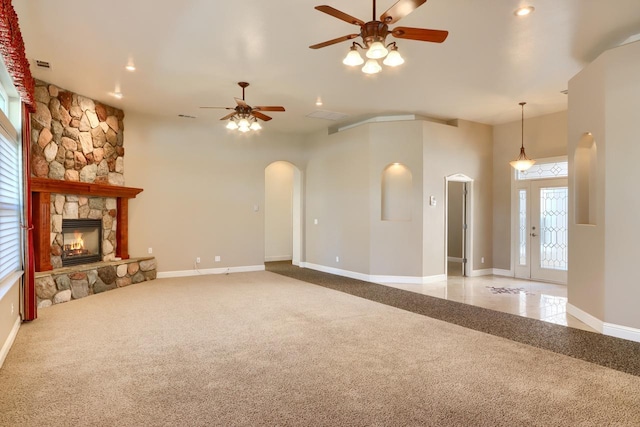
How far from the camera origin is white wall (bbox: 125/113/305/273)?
7.41 m

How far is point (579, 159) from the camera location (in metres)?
4.94

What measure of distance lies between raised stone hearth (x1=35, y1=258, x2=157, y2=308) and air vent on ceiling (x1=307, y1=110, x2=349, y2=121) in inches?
166

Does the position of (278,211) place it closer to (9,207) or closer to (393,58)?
(9,207)

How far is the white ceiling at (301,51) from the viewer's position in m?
3.62

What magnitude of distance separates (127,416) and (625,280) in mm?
4834

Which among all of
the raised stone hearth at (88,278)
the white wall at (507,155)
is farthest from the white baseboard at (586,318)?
the raised stone hearth at (88,278)

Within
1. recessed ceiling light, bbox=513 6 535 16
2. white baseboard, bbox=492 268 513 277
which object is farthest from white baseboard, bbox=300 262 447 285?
recessed ceiling light, bbox=513 6 535 16

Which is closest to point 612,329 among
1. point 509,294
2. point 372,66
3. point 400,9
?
point 509,294

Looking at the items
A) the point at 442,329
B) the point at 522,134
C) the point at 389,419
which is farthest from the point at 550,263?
the point at 389,419

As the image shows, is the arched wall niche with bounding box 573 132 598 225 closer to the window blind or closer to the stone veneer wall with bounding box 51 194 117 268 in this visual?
the window blind

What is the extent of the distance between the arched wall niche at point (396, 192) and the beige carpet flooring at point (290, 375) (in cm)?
313

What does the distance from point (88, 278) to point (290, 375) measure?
456 cm

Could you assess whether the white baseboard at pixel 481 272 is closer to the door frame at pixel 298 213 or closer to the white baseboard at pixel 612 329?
the white baseboard at pixel 612 329

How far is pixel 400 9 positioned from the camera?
276 centimetres
